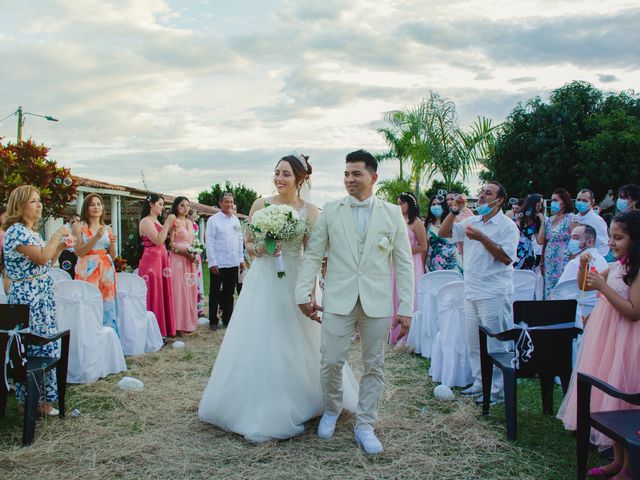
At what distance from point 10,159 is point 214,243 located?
3476mm

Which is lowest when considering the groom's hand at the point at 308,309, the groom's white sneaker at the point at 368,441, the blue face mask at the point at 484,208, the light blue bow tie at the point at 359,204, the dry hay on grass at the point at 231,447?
the dry hay on grass at the point at 231,447

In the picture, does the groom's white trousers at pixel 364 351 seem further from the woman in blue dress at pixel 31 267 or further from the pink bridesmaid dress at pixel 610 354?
the woman in blue dress at pixel 31 267

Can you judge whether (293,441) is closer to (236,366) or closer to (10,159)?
(236,366)

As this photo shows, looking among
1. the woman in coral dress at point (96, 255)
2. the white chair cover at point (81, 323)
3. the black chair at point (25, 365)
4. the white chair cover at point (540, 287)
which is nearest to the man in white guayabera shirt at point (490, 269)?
the white chair cover at point (540, 287)

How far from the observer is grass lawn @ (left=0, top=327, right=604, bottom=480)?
12.8ft

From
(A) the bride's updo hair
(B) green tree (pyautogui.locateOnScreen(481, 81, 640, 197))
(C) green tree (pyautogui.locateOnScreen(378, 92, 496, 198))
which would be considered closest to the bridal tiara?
(A) the bride's updo hair

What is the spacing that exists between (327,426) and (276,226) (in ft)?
5.46

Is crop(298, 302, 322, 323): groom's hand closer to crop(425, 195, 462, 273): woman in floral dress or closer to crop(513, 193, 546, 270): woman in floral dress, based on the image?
crop(425, 195, 462, 273): woman in floral dress

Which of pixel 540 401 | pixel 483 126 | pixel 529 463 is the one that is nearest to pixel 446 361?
pixel 540 401

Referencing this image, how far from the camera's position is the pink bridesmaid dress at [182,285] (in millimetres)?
9211

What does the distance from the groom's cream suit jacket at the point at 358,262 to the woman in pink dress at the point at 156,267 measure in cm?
493

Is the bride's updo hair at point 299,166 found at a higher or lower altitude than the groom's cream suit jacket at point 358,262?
higher

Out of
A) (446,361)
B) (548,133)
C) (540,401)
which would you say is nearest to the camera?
(540,401)

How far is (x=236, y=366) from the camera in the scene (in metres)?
4.57
